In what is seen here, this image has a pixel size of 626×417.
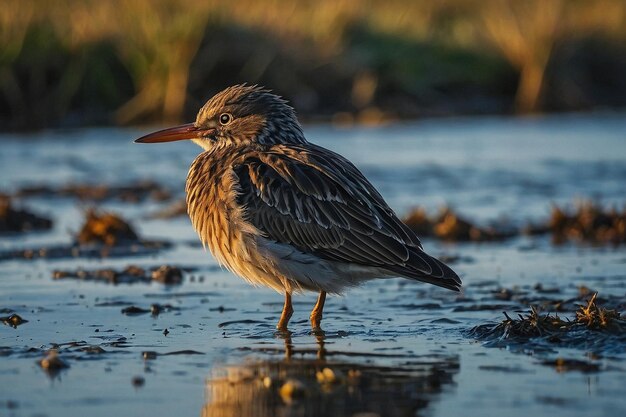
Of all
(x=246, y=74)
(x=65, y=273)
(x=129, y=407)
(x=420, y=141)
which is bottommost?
(x=129, y=407)

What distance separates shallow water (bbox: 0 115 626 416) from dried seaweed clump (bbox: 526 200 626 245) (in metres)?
0.30

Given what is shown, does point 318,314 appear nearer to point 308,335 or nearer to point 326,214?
point 308,335

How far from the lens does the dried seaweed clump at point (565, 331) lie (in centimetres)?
745

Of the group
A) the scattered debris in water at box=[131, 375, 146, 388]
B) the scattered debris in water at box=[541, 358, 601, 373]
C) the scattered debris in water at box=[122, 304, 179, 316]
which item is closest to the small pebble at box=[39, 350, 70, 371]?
the scattered debris in water at box=[131, 375, 146, 388]

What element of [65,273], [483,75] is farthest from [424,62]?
[65,273]

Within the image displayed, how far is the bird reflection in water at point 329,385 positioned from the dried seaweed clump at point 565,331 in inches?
21.7

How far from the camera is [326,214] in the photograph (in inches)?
334

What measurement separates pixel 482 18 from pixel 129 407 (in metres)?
22.5

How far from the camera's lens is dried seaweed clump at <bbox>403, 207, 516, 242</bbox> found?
1197 cm

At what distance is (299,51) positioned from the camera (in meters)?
22.1

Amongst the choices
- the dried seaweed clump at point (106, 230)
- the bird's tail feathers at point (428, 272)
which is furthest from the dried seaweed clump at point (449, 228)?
the bird's tail feathers at point (428, 272)

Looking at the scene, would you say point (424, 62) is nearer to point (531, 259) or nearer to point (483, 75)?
point (483, 75)

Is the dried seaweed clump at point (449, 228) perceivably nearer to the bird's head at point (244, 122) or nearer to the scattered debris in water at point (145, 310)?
the bird's head at point (244, 122)

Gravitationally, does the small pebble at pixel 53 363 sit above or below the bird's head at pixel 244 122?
below
